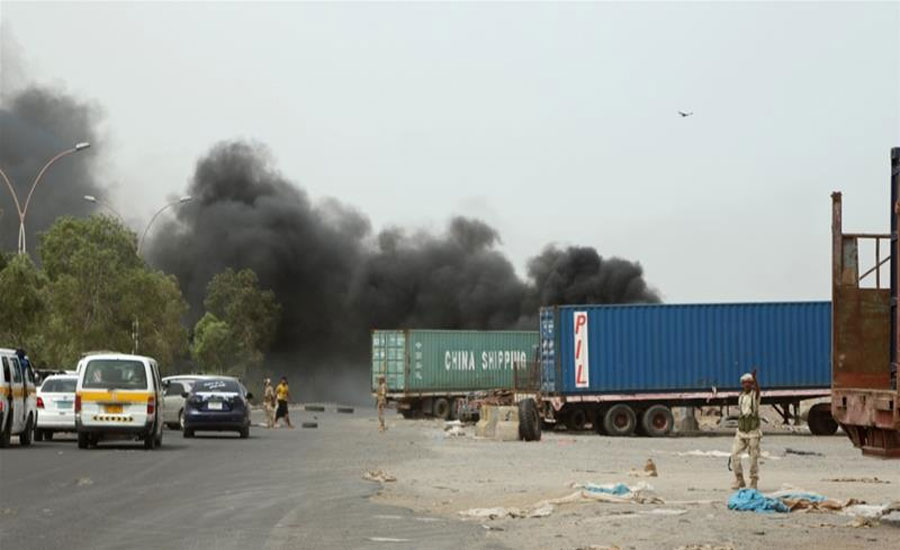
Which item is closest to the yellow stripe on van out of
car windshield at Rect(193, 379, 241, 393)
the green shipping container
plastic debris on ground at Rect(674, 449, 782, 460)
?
car windshield at Rect(193, 379, 241, 393)

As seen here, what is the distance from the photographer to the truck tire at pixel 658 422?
144 ft

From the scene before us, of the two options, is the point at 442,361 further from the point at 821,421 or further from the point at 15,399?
the point at 15,399

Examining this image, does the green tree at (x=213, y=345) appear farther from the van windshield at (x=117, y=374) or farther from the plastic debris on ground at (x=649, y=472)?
the plastic debris on ground at (x=649, y=472)

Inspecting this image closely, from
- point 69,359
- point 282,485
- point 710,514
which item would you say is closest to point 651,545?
point 710,514

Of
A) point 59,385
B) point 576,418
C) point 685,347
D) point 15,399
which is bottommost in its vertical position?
point 576,418

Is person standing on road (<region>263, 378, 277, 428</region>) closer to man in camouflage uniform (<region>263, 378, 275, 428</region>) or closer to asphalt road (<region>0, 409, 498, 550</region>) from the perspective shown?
man in camouflage uniform (<region>263, 378, 275, 428</region>)

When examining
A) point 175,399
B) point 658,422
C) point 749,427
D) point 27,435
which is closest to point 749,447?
point 749,427

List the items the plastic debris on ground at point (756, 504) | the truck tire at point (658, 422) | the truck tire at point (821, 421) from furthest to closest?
the truck tire at point (821, 421), the truck tire at point (658, 422), the plastic debris on ground at point (756, 504)

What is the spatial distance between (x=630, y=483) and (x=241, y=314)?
7318cm

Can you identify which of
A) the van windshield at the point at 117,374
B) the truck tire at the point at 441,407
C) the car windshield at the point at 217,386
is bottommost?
the truck tire at the point at 441,407

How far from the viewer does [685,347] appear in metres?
44.5

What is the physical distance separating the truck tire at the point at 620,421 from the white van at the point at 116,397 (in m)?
17.5

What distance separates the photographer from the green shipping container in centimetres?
6028

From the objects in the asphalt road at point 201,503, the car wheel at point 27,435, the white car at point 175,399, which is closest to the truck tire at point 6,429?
the asphalt road at point 201,503
